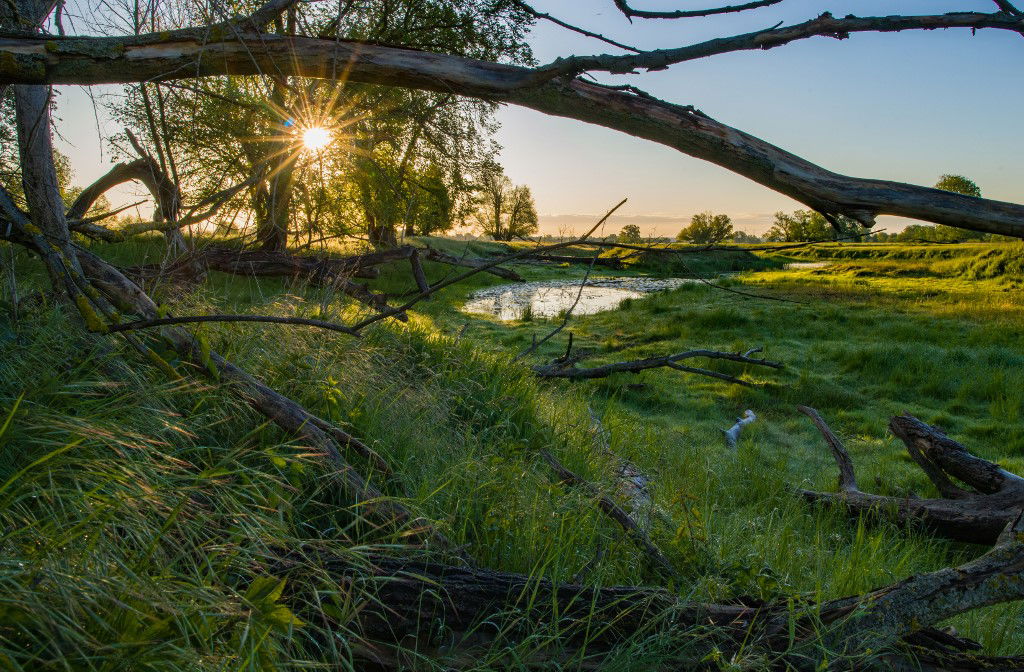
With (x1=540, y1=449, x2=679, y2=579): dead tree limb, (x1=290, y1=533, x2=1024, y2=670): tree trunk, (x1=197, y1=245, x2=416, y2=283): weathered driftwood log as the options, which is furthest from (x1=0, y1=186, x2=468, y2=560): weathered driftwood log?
(x1=197, y1=245, x2=416, y2=283): weathered driftwood log

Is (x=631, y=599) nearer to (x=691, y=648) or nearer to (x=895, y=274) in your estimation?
(x=691, y=648)

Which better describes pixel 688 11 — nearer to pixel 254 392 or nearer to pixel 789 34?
pixel 789 34

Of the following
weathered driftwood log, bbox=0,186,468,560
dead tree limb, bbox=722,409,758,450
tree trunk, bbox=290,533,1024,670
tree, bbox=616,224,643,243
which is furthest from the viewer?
dead tree limb, bbox=722,409,758,450

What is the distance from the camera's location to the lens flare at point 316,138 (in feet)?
9.50

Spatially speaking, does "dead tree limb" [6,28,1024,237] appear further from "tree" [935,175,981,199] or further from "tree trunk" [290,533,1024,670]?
"tree" [935,175,981,199]

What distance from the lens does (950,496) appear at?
4.48 metres

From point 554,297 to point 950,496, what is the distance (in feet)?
59.3

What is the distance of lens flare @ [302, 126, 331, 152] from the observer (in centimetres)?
290

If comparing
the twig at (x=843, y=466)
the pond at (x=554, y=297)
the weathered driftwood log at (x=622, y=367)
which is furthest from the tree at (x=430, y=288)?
the pond at (x=554, y=297)

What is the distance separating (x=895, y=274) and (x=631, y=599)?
23489 mm

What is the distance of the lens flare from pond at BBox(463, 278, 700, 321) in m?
11.2

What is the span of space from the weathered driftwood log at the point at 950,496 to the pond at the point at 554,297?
9.78 meters

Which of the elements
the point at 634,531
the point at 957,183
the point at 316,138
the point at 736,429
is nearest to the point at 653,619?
the point at 634,531

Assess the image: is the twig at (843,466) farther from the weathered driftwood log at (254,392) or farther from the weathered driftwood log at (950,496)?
the weathered driftwood log at (254,392)
